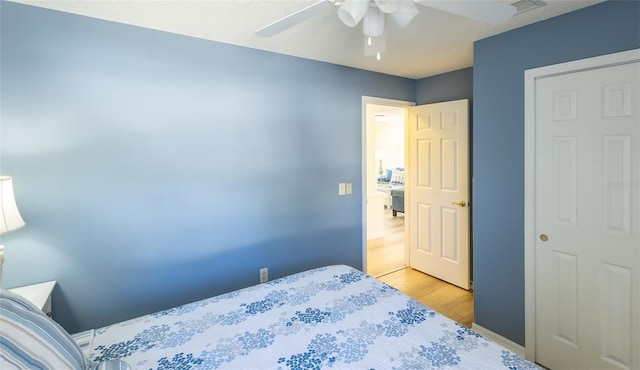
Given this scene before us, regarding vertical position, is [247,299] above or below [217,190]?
below

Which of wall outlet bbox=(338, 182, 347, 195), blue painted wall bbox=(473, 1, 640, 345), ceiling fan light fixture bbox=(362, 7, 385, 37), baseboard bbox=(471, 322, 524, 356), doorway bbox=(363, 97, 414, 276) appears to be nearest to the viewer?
ceiling fan light fixture bbox=(362, 7, 385, 37)

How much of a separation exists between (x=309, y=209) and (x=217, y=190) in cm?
85

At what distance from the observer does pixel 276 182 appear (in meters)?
2.63

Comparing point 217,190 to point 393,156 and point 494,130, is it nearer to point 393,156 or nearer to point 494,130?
point 494,130

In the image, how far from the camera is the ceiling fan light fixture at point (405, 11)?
46.8 inches

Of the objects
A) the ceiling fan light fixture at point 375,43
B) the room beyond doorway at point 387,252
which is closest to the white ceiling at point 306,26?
the ceiling fan light fixture at point 375,43

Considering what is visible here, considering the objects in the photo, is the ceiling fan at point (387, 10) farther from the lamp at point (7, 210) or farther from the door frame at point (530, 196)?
the lamp at point (7, 210)

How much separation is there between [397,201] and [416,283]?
3394mm

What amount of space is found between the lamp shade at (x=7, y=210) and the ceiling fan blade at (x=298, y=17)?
1.43m

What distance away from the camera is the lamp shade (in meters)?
A: 1.45

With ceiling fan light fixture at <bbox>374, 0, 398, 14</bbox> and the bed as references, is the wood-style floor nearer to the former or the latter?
the bed

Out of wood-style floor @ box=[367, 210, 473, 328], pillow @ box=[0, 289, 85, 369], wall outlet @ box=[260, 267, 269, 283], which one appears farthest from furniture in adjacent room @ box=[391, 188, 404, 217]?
pillow @ box=[0, 289, 85, 369]

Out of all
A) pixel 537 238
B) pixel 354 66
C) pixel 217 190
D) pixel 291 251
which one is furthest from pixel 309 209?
pixel 537 238

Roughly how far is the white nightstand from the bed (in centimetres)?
35
